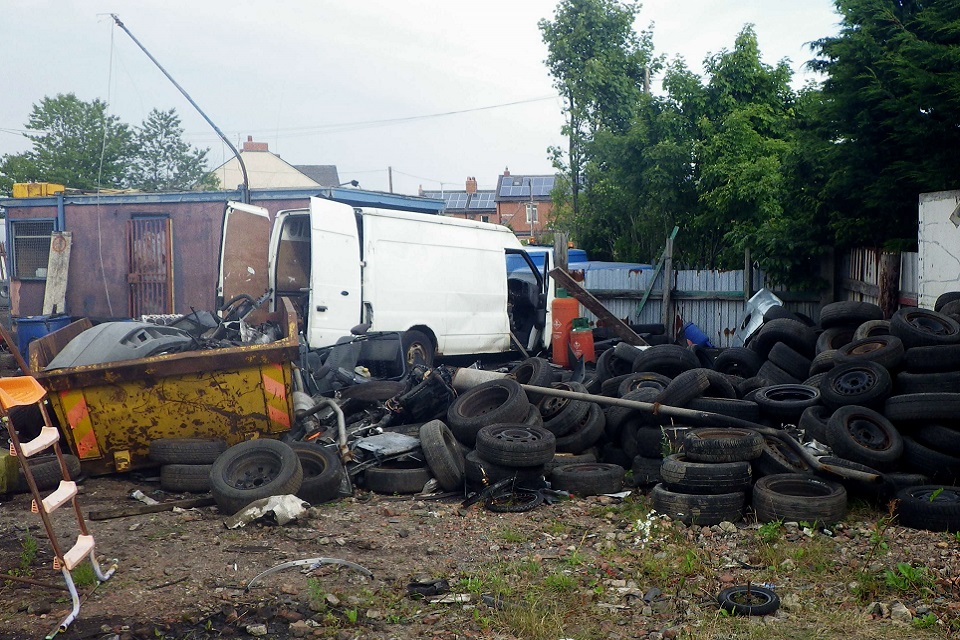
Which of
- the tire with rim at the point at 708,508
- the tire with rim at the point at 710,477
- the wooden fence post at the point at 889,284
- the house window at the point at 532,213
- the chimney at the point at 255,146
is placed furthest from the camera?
the house window at the point at 532,213

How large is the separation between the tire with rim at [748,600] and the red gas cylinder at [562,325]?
290 inches

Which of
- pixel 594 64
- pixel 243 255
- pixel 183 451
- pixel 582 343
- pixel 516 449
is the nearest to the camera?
pixel 516 449

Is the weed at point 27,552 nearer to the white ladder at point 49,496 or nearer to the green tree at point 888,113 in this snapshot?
the white ladder at point 49,496

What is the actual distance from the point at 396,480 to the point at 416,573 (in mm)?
1993

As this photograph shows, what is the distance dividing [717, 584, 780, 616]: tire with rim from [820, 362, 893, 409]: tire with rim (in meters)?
2.64

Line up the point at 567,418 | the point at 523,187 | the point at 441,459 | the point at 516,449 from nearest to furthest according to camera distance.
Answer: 1. the point at 516,449
2. the point at 441,459
3. the point at 567,418
4. the point at 523,187

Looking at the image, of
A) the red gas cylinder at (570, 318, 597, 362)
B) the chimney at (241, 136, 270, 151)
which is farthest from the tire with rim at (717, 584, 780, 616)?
the chimney at (241, 136, 270, 151)

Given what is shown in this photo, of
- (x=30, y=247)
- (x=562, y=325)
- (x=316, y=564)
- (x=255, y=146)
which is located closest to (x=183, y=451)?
(x=316, y=564)

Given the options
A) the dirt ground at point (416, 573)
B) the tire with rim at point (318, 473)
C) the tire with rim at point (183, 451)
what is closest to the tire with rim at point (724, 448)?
the dirt ground at point (416, 573)

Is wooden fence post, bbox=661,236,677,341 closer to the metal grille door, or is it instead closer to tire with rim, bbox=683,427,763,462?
tire with rim, bbox=683,427,763,462

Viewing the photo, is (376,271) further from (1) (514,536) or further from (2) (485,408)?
(1) (514,536)

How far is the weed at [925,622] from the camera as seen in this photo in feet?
12.7

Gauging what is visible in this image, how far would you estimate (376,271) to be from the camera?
10.0 m

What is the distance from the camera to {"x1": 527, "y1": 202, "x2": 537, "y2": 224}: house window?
2216 inches
